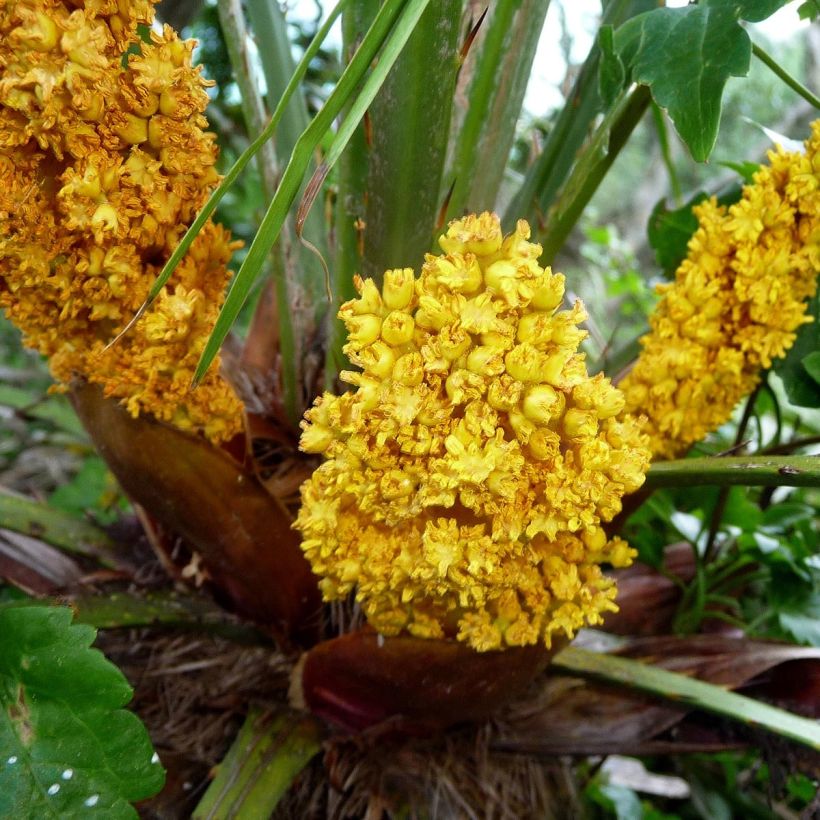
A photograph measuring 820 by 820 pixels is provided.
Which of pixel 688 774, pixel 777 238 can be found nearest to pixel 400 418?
pixel 777 238

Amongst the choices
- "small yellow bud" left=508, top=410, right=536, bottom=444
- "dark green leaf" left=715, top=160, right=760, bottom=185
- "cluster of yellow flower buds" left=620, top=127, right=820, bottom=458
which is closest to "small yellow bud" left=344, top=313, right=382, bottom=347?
"small yellow bud" left=508, top=410, right=536, bottom=444

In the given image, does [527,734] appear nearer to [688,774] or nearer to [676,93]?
[688,774]

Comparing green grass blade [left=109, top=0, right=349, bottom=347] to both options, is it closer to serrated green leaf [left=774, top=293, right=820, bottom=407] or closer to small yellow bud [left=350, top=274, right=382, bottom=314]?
small yellow bud [left=350, top=274, right=382, bottom=314]

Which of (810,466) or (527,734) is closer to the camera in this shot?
(810,466)

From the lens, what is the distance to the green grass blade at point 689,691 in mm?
761

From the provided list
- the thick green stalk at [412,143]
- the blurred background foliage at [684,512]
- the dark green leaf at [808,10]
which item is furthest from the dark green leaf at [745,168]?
the thick green stalk at [412,143]

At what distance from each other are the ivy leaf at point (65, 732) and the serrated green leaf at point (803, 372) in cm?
69

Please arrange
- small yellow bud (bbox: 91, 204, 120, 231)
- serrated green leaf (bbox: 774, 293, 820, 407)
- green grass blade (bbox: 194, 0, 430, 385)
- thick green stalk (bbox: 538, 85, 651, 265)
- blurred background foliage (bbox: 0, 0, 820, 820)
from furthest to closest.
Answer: blurred background foliage (bbox: 0, 0, 820, 820)
serrated green leaf (bbox: 774, 293, 820, 407)
thick green stalk (bbox: 538, 85, 651, 265)
small yellow bud (bbox: 91, 204, 120, 231)
green grass blade (bbox: 194, 0, 430, 385)

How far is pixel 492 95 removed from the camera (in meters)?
0.73

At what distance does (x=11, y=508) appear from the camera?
947 millimetres

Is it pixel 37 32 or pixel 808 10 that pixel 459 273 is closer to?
pixel 37 32

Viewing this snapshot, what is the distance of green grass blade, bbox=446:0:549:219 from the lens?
2.30ft

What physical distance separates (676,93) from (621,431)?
0.27m

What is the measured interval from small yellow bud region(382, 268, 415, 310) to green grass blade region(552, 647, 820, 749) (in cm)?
46
